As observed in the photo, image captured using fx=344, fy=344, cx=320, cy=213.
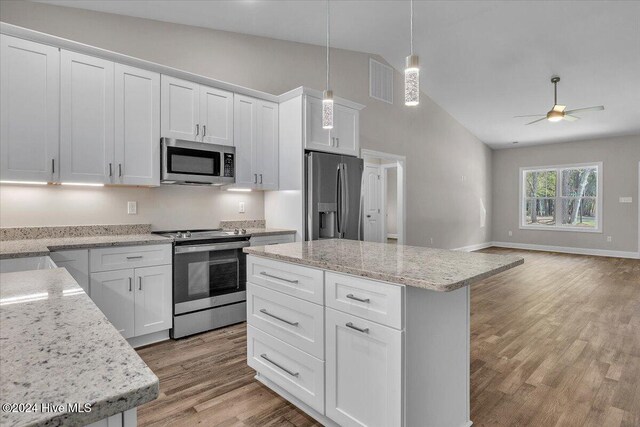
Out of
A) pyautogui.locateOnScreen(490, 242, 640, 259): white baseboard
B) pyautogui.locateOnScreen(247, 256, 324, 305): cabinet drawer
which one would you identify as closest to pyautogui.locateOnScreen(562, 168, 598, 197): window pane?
pyautogui.locateOnScreen(490, 242, 640, 259): white baseboard

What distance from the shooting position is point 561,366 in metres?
2.52

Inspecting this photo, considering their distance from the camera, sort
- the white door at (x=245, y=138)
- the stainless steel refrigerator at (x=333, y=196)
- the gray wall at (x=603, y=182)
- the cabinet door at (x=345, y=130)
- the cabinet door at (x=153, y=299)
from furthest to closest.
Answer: the gray wall at (x=603, y=182), the cabinet door at (x=345, y=130), the stainless steel refrigerator at (x=333, y=196), the white door at (x=245, y=138), the cabinet door at (x=153, y=299)

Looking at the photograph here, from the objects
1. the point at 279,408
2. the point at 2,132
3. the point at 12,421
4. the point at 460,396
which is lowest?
the point at 279,408

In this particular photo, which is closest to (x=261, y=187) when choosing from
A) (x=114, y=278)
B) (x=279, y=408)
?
(x=114, y=278)

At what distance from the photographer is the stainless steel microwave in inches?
123

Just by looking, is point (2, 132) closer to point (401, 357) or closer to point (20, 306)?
point (20, 306)

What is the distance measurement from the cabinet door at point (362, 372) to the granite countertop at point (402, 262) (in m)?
0.24

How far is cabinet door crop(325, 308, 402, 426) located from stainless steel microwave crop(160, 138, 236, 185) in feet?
7.09

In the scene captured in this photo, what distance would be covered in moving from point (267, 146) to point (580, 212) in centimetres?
806

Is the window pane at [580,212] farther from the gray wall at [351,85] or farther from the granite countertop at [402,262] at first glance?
the granite countertop at [402,262]

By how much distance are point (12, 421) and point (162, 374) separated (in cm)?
226

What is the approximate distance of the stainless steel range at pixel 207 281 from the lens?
3.03 metres

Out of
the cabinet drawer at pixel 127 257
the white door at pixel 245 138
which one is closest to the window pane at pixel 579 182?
the white door at pixel 245 138

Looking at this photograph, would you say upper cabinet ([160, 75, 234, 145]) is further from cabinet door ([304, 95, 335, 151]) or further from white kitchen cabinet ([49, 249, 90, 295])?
white kitchen cabinet ([49, 249, 90, 295])
